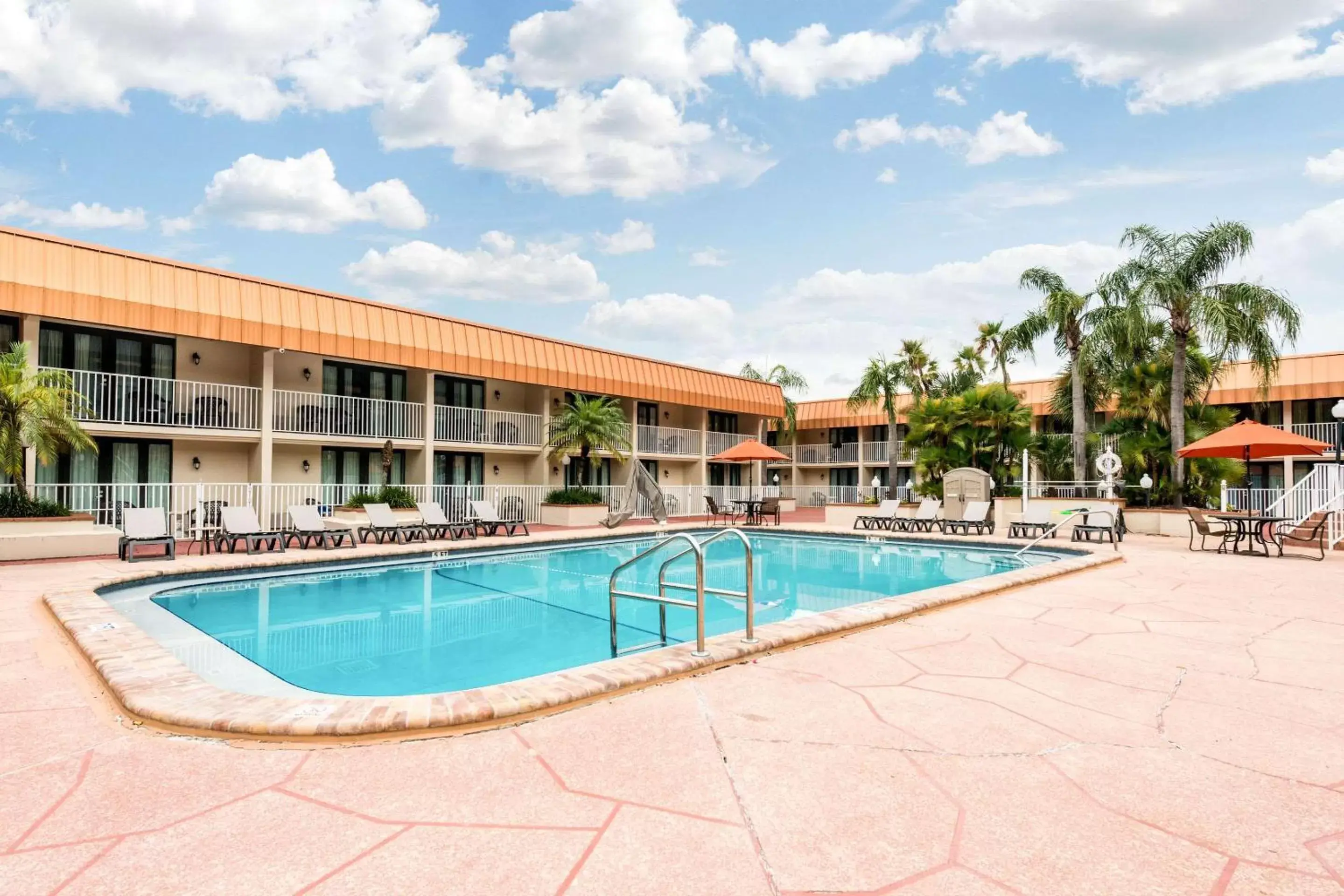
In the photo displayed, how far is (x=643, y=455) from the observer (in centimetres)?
2522

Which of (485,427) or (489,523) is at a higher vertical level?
(485,427)

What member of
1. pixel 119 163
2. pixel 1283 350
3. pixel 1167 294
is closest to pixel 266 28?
pixel 119 163

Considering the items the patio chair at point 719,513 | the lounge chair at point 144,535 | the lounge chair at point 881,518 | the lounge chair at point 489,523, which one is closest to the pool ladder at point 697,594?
the lounge chair at point 144,535

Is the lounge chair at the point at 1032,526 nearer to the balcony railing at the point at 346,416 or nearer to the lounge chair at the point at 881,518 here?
the lounge chair at the point at 881,518

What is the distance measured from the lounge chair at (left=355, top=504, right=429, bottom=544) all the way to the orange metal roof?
13.5ft

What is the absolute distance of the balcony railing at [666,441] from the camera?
2566cm

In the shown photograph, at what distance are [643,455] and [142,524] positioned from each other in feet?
51.2

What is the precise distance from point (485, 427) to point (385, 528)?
6.61m

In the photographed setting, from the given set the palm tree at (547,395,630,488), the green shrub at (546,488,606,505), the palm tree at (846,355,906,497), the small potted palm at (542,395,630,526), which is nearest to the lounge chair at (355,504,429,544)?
the small potted palm at (542,395,630,526)

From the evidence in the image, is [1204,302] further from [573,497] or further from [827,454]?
[827,454]

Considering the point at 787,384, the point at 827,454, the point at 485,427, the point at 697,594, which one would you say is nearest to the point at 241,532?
the point at 485,427

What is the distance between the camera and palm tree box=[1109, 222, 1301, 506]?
17750 mm

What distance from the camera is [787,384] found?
35875 millimetres

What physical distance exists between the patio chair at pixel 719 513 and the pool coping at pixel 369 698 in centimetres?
1331
